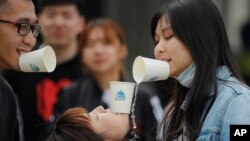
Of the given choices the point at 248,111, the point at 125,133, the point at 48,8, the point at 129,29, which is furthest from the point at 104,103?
the point at 129,29

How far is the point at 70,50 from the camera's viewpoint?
A: 6.73m

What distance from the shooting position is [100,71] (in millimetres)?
6207

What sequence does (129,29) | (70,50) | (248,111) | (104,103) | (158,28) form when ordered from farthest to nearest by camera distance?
(129,29)
(70,50)
(104,103)
(158,28)
(248,111)

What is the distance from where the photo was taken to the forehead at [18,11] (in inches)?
162

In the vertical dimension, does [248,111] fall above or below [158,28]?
below

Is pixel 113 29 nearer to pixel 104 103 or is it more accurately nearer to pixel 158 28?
pixel 104 103

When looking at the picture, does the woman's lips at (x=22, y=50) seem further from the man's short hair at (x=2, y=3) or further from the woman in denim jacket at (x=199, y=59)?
the woman in denim jacket at (x=199, y=59)

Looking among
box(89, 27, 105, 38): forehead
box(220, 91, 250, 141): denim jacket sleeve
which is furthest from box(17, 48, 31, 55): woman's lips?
box(89, 27, 105, 38): forehead

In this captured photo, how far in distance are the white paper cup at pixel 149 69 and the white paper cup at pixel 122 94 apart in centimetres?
7

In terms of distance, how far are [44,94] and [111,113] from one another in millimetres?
2448

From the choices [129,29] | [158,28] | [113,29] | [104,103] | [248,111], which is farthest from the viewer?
[129,29]

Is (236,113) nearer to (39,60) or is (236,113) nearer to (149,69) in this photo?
(149,69)

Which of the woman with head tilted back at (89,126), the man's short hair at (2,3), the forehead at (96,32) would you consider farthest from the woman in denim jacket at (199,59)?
the forehead at (96,32)

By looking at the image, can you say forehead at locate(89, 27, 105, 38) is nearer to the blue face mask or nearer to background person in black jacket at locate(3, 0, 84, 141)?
background person in black jacket at locate(3, 0, 84, 141)
